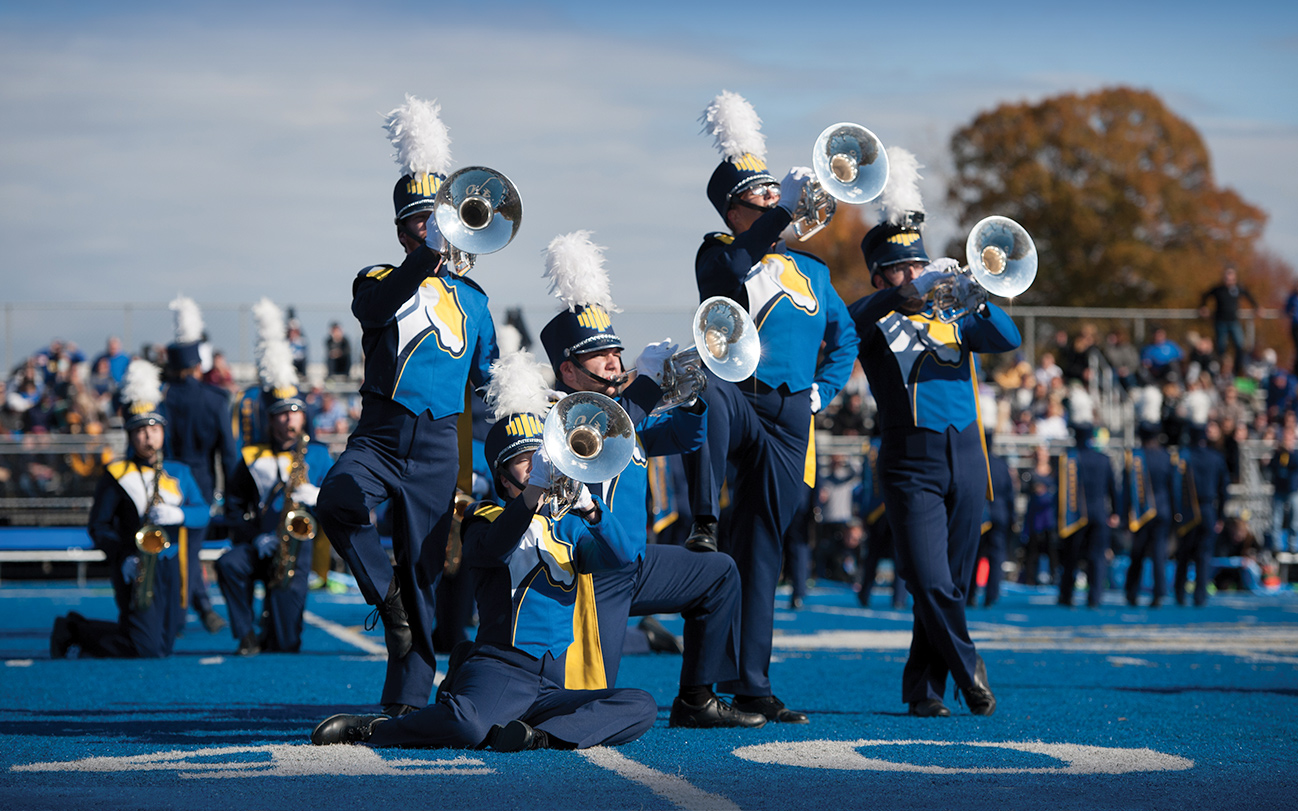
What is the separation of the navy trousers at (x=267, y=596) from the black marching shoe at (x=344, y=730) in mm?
4327

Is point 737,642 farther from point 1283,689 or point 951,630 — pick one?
point 1283,689

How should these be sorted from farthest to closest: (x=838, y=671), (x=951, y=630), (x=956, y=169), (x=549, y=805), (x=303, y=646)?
(x=956, y=169), (x=303, y=646), (x=838, y=671), (x=951, y=630), (x=549, y=805)

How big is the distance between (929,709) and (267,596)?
197 inches

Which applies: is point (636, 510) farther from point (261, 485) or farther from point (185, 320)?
point (185, 320)

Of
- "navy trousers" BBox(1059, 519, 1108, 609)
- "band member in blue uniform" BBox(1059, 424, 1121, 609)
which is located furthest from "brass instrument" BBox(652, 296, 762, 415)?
"band member in blue uniform" BBox(1059, 424, 1121, 609)

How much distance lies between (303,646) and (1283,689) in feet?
19.9

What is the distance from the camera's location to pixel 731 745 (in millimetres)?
5059

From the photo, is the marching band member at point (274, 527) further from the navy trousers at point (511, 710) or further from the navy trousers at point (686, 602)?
the navy trousers at point (511, 710)

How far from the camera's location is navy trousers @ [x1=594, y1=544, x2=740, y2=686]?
204 inches

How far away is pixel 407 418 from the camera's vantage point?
17.3ft

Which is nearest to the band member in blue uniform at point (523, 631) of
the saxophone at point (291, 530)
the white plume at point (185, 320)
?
the saxophone at point (291, 530)

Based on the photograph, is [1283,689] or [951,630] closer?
[951,630]

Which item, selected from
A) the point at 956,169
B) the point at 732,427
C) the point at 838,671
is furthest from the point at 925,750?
the point at 956,169

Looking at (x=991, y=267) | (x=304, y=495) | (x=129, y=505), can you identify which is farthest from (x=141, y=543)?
(x=991, y=267)
